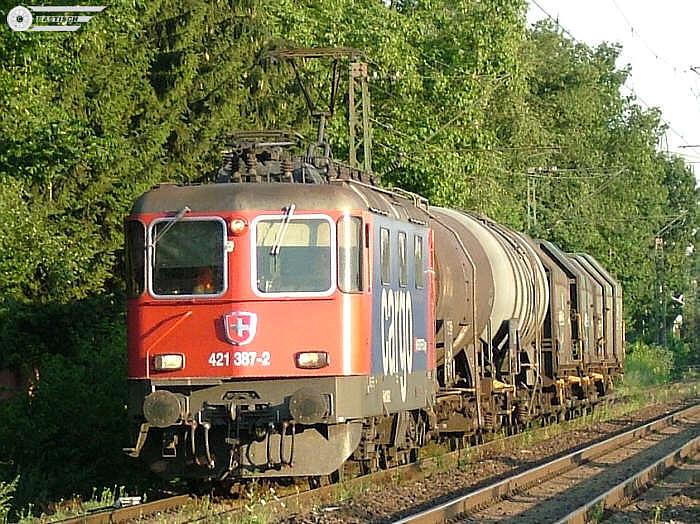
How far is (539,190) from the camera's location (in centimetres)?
5644

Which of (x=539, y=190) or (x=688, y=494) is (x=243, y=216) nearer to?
(x=688, y=494)

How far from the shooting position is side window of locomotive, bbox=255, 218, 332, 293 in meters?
12.9

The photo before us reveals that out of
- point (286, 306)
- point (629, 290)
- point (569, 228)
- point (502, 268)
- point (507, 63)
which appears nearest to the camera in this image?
point (286, 306)

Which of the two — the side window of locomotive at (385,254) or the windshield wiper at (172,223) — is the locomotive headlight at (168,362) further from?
the side window of locomotive at (385,254)

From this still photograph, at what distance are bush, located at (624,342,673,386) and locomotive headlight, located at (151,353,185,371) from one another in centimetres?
3723

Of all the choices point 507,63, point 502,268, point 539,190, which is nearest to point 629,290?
point 539,190

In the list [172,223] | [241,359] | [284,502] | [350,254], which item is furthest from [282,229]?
[284,502]

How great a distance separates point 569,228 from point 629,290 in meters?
7.11

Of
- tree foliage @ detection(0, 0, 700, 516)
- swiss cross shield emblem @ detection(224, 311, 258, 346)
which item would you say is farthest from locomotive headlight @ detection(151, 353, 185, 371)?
tree foliage @ detection(0, 0, 700, 516)

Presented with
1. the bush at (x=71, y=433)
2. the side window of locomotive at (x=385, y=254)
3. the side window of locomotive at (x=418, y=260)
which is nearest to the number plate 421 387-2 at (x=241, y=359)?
the side window of locomotive at (x=385, y=254)

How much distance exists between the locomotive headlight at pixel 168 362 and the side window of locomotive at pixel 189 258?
1.98 feet

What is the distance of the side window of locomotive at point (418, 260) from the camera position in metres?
15.4

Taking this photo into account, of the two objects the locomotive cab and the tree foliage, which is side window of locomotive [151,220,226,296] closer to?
the locomotive cab

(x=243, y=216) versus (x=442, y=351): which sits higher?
(x=243, y=216)
